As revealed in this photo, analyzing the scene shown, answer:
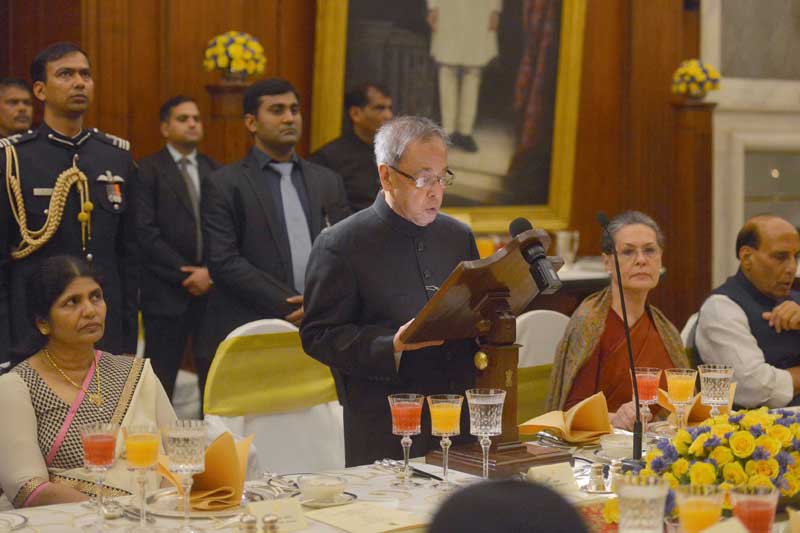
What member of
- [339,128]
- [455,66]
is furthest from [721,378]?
[455,66]

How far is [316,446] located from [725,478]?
1574 mm

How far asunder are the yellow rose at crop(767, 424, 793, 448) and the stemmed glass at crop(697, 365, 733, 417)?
2.06 feet

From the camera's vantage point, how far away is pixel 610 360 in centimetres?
397

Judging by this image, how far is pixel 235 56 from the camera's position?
6.19 meters

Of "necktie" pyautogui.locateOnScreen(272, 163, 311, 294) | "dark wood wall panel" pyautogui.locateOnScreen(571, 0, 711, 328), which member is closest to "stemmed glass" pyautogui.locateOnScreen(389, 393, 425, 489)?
"necktie" pyautogui.locateOnScreen(272, 163, 311, 294)

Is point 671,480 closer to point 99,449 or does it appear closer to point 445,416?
point 445,416

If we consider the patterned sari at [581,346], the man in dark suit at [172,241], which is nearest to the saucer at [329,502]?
the patterned sari at [581,346]

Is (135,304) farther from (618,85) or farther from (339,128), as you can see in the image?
(618,85)

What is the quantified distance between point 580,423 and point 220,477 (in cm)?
110

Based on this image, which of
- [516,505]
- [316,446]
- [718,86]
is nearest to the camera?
[516,505]

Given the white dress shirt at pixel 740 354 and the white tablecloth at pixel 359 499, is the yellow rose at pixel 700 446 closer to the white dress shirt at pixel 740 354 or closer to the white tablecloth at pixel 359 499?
the white tablecloth at pixel 359 499

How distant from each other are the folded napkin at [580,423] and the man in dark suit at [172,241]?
2.80 meters

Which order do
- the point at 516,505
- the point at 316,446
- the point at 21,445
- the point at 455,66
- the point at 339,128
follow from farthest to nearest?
the point at 455,66 → the point at 339,128 → the point at 316,446 → the point at 21,445 → the point at 516,505

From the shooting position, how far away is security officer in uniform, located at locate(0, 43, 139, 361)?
4.44 m
